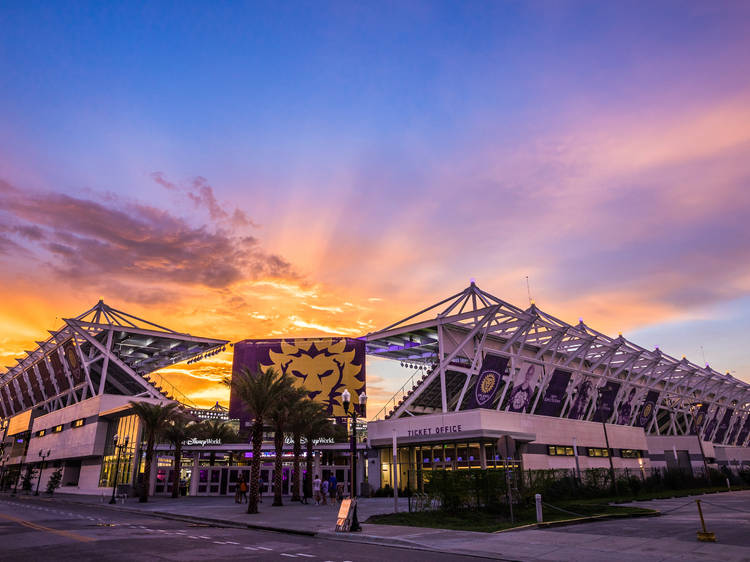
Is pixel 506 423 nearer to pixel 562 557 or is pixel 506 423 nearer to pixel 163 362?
pixel 562 557

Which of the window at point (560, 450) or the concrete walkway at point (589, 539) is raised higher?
the window at point (560, 450)

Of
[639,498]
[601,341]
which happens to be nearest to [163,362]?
[601,341]

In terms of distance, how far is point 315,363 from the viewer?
7519cm

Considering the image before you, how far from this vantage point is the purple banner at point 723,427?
303 feet

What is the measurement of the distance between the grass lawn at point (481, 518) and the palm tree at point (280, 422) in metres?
15.8

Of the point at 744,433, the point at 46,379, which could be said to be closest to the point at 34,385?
the point at 46,379

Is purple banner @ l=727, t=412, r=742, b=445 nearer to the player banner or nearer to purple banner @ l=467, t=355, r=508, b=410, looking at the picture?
the player banner

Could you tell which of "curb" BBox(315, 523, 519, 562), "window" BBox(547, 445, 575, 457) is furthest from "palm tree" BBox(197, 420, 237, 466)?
"curb" BBox(315, 523, 519, 562)

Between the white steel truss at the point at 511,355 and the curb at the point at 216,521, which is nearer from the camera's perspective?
the curb at the point at 216,521

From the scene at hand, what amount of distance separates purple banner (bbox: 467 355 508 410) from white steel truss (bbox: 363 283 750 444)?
1211 millimetres

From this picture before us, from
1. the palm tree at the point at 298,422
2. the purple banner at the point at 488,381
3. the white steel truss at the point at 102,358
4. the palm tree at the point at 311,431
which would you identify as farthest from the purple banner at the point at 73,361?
the purple banner at the point at 488,381

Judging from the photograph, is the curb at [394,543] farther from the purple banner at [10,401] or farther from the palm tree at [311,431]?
the purple banner at [10,401]

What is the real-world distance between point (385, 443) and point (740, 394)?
272ft

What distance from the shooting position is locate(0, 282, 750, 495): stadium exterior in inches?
1813
